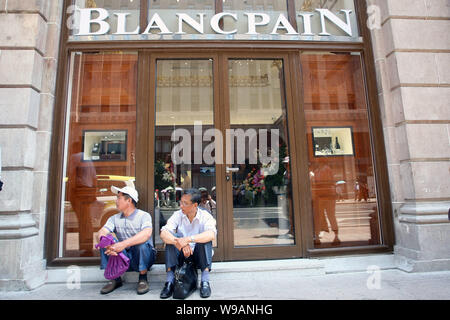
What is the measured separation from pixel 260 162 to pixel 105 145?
296cm

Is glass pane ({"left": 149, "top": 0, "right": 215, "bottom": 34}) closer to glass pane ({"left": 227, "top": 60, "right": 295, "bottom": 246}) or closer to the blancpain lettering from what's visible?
the blancpain lettering

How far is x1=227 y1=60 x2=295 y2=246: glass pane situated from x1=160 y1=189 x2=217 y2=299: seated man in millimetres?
1112

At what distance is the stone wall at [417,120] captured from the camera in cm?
389

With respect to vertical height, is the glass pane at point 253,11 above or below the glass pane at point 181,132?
above

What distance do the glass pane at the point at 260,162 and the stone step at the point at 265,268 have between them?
0.44m

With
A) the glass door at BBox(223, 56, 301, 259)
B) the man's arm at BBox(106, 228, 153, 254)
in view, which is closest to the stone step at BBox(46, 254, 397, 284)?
the glass door at BBox(223, 56, 301, 259)

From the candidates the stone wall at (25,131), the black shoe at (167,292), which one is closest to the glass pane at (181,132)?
the black shoe at (167,292)

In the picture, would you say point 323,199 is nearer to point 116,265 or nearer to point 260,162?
point 260,162

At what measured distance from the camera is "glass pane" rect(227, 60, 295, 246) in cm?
455

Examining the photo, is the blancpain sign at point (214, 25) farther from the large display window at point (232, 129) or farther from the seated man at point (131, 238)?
the seated man at point (131, 238)

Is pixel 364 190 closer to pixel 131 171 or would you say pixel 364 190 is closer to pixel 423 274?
pixel 423 274

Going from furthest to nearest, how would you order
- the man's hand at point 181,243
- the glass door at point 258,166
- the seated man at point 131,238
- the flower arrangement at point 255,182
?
the flower arrangement at point 255,182, the glass door at point 258,166, the seated man at point 131,238, the man's hand at point 181,243

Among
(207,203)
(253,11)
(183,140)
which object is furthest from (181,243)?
(253,11)

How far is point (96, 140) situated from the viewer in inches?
187
